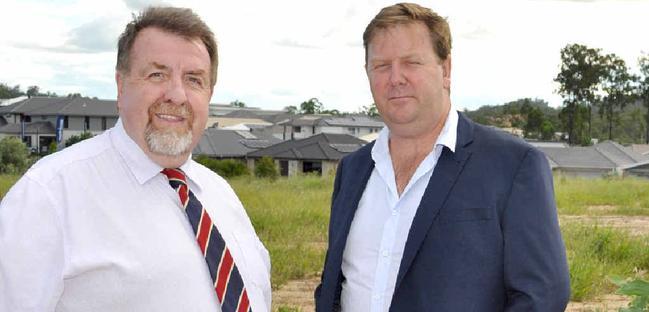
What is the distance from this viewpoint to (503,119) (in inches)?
2790

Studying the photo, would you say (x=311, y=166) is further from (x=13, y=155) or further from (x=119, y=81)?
(x=119, y=81)

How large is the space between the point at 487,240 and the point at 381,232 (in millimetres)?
429

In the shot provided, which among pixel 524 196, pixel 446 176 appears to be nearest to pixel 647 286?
pixel 524 196

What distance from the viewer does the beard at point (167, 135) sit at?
261 centimetres

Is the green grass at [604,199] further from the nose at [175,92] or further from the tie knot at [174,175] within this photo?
the nose at [175,92]

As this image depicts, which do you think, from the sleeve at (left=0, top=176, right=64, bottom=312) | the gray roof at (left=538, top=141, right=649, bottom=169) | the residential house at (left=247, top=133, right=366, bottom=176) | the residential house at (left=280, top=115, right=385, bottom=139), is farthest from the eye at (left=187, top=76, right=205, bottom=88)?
the residential house at (left=280, top=115, right=385, bottom=139)

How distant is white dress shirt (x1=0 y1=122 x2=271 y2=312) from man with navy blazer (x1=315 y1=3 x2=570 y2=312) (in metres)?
0.65

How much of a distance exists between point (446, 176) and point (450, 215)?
0.52ft

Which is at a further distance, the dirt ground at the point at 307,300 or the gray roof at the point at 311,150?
the gray roof at the point at 311,150

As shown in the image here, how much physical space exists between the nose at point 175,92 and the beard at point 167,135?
2 cm

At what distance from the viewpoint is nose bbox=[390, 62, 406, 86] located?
2.95m

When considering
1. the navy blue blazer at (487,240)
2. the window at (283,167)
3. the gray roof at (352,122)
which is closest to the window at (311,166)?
the window at (283,167)

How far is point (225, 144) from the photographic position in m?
50.1

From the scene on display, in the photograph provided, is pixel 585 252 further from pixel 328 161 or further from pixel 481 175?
pixel 328 161
